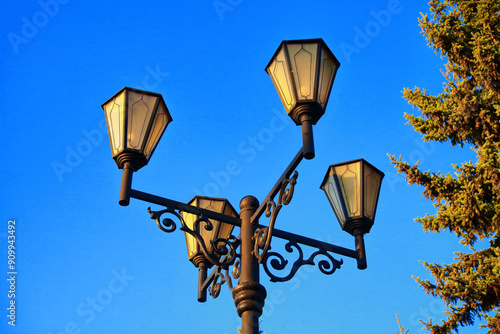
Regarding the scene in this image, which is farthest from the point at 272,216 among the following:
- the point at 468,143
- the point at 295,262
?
the point at 468,143

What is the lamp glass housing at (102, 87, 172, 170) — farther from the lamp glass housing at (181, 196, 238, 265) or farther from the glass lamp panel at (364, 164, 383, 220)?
the glass lamp panel at (364, 164, 383, 220)

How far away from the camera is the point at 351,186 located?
4.89 m

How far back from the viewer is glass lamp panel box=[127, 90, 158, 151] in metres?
4.32

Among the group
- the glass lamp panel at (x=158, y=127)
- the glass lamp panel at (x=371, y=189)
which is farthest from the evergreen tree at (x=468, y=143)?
the glass lamp panel at (x=158, y=127)

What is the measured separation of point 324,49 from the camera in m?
4.38

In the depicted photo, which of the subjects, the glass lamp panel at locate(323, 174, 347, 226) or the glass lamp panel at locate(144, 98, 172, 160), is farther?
the glass lamp panel at locate(323, 174, 347, 226)

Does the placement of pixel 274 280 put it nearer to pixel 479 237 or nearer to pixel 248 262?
pixel 248 262

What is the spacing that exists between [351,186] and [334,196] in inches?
7.1

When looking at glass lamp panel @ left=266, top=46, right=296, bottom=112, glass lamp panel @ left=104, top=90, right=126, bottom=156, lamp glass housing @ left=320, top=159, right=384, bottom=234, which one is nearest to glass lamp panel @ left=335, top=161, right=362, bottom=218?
lamp glass housing @ left=320, top=159, right=384, bottom=234

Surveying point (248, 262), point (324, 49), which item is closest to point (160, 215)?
point (248, 262)

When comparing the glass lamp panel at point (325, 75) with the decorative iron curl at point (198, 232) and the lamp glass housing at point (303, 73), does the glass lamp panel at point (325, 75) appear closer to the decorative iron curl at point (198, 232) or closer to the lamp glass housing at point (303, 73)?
the lamp glass housing at point (303, 73)

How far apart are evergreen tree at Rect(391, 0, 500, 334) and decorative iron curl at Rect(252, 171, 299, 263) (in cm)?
450

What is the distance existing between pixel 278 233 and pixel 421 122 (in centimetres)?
569

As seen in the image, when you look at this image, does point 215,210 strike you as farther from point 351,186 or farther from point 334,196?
point 351,186
